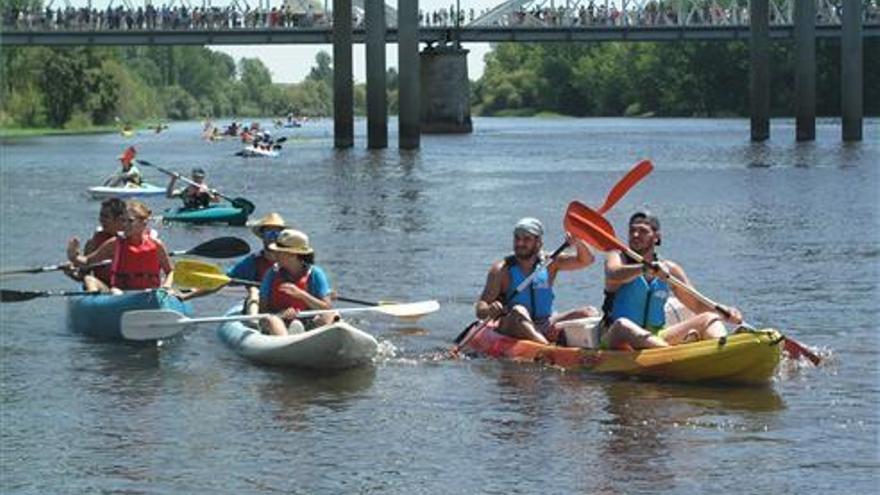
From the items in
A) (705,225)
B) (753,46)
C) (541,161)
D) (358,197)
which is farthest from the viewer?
(753,46)

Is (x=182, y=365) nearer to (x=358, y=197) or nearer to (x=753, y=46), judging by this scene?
(x=358, y=197)

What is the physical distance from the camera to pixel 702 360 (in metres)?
16.8

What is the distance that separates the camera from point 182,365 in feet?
62.7

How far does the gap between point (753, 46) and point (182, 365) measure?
7158 cm

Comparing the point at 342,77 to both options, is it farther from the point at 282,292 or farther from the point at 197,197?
the point at 282,292

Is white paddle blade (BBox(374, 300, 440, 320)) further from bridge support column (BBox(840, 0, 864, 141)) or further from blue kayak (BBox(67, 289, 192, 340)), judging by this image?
bridge support column (BBox(840, 0, 864, 141))

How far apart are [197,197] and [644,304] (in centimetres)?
2127

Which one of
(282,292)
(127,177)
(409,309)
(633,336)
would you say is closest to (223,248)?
(409,309)

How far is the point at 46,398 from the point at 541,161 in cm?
5207

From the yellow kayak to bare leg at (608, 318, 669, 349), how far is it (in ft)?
0.32

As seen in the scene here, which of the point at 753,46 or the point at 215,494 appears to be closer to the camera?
the point at 215,494

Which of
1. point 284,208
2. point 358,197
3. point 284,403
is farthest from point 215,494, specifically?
point 358,197

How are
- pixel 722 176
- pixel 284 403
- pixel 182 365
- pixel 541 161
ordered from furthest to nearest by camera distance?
pixel 541 161 → pixel 722 176 → pixel 182 365 → pixel 284 403

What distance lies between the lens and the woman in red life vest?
776 inches
